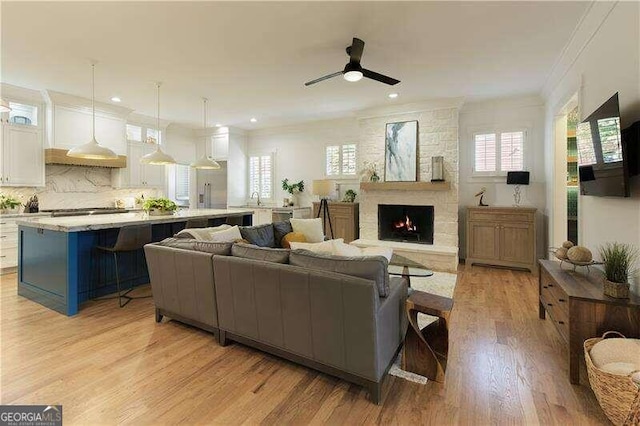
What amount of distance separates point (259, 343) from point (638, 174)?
9.60 feet

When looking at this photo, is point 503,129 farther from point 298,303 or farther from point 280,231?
point 298,303

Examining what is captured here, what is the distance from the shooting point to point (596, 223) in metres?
2.86

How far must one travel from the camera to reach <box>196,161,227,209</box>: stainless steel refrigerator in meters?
7.92

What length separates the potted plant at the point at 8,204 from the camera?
4.86 metres

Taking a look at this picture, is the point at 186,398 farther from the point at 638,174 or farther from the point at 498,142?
the point at 498,142

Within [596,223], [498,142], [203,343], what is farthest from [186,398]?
[498,142]

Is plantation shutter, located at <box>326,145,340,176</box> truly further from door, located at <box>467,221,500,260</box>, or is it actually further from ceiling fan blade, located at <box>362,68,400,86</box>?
ceiling fan blade, located at <box>362,68,400,86</box>

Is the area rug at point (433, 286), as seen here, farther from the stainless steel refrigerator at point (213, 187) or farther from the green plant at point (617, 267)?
the stainless steel refrigerator at point (213, 187)

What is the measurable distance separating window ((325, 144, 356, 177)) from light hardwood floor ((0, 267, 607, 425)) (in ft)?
14.4

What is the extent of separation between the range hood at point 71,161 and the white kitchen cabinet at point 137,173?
0.75 feet

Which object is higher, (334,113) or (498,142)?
(334,113)

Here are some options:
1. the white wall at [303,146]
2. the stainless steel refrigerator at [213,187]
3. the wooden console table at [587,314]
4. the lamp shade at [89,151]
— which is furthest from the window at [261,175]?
the wooden console table at [587,314]

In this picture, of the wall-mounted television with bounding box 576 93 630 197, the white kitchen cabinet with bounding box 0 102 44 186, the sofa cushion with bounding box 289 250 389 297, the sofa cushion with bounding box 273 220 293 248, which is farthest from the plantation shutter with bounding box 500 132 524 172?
the white kitchen cabinet with bounding box 0 102 44 186

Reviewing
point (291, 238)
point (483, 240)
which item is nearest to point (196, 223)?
point (291, 238)
